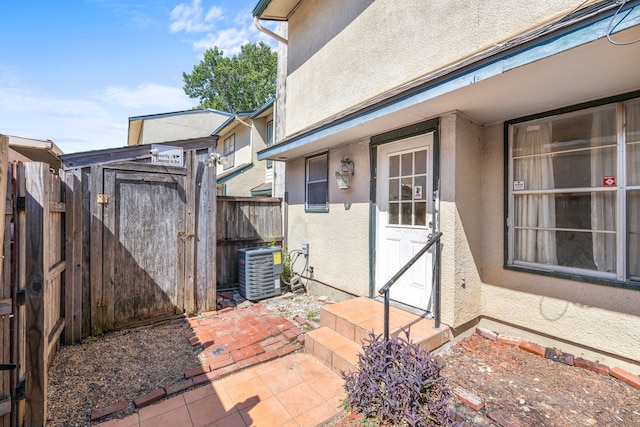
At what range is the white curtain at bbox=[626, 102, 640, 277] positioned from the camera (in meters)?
2.67

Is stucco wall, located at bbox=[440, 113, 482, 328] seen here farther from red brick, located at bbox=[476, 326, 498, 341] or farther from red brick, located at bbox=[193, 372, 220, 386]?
red brick, located at bbox=[193, 372, 220, 386]

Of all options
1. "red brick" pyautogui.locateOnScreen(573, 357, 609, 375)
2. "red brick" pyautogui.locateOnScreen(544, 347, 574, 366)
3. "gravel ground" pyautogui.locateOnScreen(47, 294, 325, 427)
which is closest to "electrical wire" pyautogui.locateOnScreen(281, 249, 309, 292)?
"gravel ground" pyautogui.locateOnScreen(47, 294, 325, 427)

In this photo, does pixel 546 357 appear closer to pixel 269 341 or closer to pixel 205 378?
pixel 269 341

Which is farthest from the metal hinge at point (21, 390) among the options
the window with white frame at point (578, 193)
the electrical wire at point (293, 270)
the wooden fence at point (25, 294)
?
the window with white frame at point (578, 193)

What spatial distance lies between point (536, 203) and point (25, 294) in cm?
514

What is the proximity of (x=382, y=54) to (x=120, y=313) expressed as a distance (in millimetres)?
5510

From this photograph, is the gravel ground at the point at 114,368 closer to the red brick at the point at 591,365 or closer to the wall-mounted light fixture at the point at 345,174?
the wall-mounted light fixture at the point at 345,174

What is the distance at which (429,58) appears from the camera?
3.59 metres

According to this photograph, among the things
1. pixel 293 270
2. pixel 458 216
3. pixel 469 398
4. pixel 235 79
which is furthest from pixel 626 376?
pixel 235 79

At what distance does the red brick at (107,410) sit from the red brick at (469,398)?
308 cm

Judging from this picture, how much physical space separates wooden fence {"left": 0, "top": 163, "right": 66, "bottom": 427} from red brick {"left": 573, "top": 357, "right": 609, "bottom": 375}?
4944mm

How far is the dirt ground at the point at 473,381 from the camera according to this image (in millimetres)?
2305

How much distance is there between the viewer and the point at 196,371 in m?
3.20

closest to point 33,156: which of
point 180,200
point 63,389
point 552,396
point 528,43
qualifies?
point 180,200
